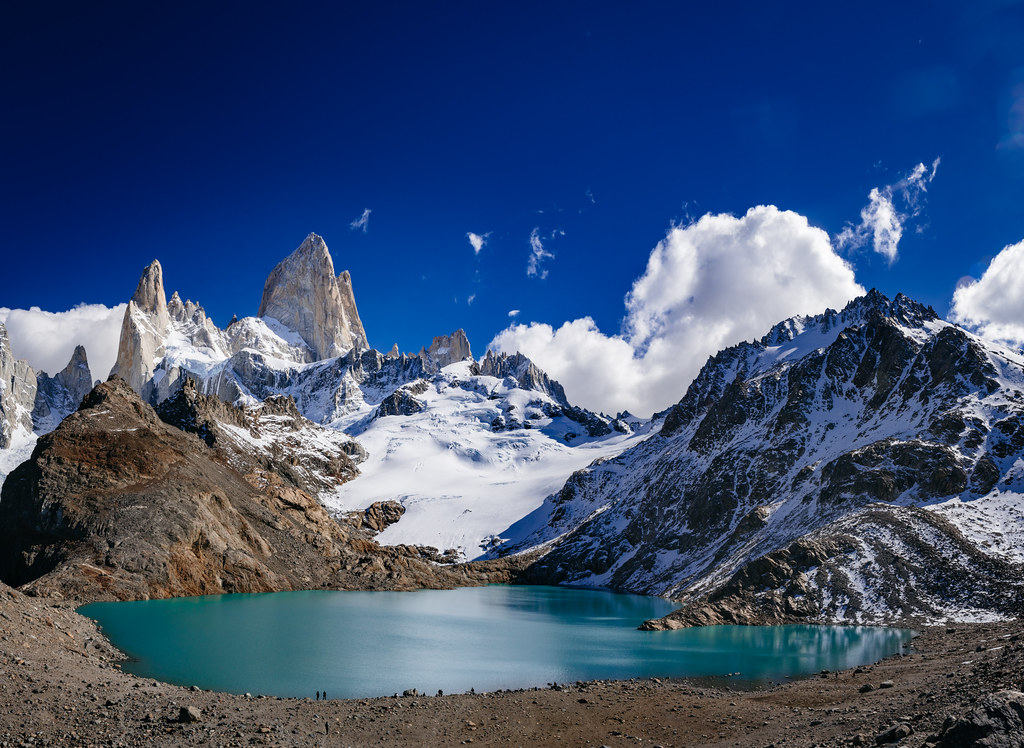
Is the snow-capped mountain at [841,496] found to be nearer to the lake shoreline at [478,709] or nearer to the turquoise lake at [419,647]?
the turquoise lake at [419,647]

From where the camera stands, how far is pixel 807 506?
79.0m

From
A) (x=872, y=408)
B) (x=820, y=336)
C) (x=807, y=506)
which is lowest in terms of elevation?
(x=807, y=506)

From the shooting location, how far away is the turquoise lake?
3475cm

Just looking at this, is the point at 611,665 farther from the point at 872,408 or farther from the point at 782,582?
the point at 872,408

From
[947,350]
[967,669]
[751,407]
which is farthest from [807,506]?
[967,669]

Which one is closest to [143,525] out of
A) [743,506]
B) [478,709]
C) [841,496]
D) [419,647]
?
[419,647]

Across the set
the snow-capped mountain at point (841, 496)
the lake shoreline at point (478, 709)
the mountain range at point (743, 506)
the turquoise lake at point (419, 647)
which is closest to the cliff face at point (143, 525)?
the mountain range at point (743, 506)

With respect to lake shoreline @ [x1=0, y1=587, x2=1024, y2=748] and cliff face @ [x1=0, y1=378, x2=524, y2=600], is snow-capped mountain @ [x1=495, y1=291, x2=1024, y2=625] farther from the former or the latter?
cliff face @ [x1=0, y1=378, x2=524, y2=600]

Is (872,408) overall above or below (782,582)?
above

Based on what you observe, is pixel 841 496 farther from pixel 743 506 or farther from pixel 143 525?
pixel 143 525

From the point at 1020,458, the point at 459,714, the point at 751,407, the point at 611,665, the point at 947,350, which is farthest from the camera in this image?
the point at 751,407

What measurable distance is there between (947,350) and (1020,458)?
2349 centimetres

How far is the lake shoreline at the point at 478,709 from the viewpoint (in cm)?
2017

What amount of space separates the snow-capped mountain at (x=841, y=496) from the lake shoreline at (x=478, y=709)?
2475 centimetres
